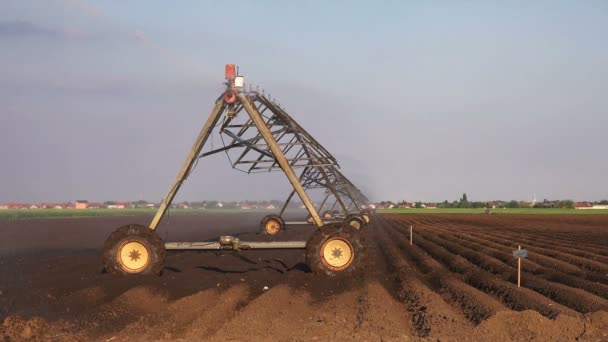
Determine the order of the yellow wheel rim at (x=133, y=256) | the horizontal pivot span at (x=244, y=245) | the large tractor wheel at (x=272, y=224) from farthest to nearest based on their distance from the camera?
the large tractor wheel at (x=272, y=224), the horizontal pivot span at (x=244, y=245), the yellow wheel rim at (x=133, y=256)

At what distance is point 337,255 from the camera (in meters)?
13.0

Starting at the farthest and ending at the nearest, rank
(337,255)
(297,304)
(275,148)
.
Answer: (275,148), (337,255), (297,304)

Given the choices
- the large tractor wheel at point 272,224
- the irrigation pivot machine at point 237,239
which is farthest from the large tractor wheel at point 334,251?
the large tractor wheel at point 272,224

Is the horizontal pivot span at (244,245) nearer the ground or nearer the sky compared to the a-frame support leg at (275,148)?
nearer the ground

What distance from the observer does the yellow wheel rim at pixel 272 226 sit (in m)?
31.2

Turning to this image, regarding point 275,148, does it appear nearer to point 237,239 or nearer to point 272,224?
point 237,239

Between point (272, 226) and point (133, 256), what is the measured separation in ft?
60.2

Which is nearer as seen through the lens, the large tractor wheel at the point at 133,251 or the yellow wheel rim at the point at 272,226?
the large tractor wheel at the point at 133,251

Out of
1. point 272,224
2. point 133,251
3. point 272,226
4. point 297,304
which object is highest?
point 272,224

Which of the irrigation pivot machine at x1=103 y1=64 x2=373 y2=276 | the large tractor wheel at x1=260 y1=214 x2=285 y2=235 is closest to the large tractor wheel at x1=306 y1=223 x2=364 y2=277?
the irrigation pivot machine at x1=103 y1=64 x2=373 y2=276

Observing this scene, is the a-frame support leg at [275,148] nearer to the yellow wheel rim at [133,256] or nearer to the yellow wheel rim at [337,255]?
the yellow wheel rim at [337,255]

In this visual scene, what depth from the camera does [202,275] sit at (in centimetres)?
1393

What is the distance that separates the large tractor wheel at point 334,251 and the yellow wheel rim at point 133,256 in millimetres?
3839

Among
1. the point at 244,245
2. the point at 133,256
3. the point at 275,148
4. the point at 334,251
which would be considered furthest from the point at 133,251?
the point at 334,251
